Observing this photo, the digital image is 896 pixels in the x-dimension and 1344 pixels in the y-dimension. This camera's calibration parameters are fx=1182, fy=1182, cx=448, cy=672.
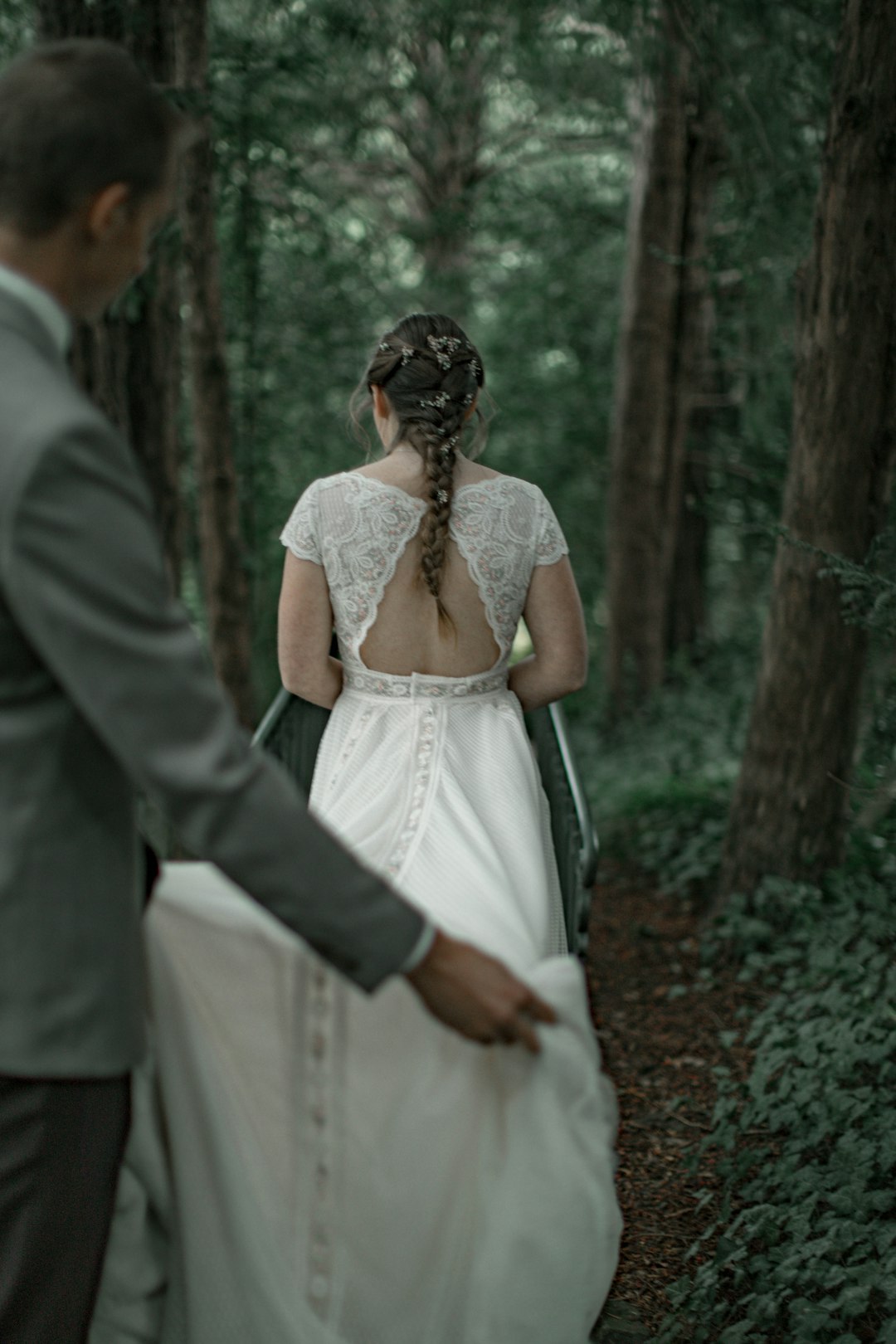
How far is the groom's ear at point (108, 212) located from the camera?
152cm

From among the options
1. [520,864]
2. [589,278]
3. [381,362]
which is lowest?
[520,864]

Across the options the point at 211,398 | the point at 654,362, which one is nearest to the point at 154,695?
the point at 211,398

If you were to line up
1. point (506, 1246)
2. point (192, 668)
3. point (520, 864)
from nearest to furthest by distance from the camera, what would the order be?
point (192, 668) → point (506, 1246) → point (520, 864)

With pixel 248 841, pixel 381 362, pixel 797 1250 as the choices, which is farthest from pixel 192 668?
pixel 797 1250

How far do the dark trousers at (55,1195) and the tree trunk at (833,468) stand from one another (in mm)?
3462

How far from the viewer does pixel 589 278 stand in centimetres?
1285

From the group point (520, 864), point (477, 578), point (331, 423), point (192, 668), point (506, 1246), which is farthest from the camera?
point (331, 423)

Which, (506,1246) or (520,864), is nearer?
(506,1246)

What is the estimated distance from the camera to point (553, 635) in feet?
10.2

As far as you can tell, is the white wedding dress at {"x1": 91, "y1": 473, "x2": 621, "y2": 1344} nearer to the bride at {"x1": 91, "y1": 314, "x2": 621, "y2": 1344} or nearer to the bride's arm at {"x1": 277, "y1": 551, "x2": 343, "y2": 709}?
the bride at {"x1": 91, "y1": 314, "x2": 621, "y2": 1344}

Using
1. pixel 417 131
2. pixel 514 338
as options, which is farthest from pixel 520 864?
pixel 417 131

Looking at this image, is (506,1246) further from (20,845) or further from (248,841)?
(20,845)

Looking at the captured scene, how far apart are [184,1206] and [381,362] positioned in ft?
6.69

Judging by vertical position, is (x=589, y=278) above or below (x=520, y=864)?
above
